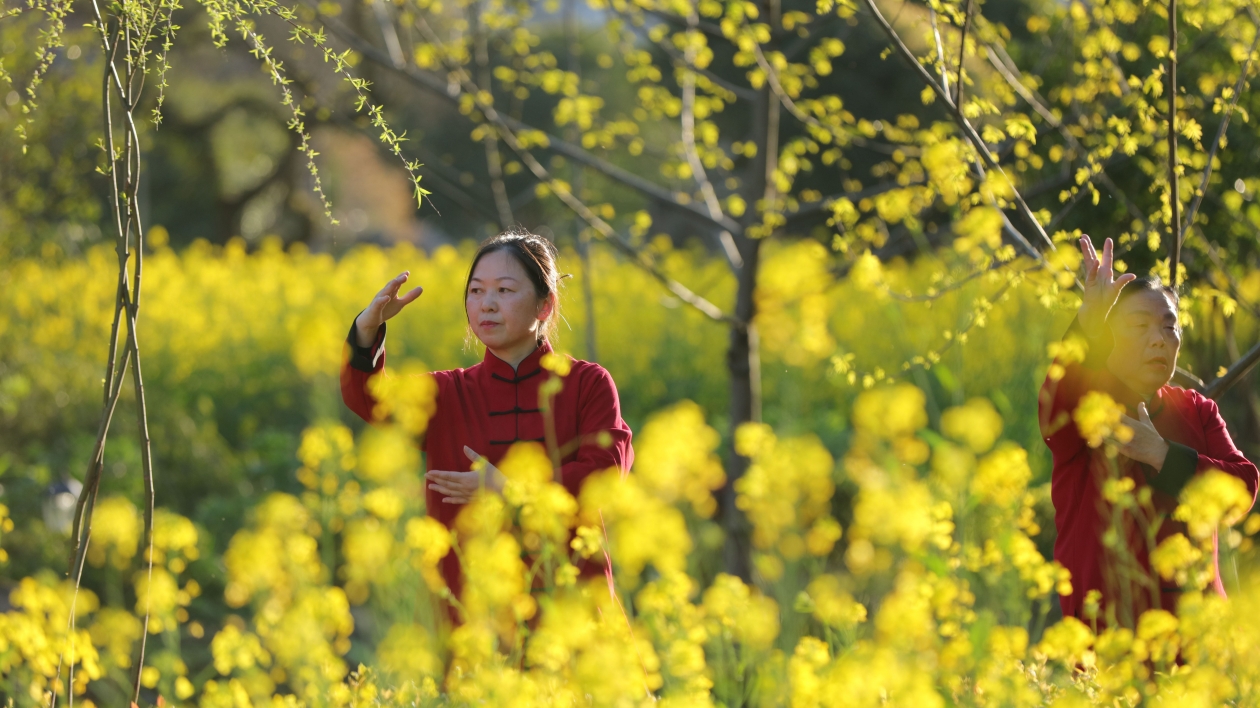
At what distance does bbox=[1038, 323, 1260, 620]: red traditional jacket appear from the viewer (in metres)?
2.37

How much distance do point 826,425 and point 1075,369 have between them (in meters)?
3.18

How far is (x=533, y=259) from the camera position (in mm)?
2582

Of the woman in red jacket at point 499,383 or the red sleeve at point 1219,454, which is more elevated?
the woman in red jacket at point 499,383

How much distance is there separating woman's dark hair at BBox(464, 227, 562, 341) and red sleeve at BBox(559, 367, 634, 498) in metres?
0.20

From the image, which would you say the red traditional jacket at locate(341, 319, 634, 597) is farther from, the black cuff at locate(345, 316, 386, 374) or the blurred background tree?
the blurred background tree

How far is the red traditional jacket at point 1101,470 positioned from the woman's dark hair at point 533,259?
1.08 m

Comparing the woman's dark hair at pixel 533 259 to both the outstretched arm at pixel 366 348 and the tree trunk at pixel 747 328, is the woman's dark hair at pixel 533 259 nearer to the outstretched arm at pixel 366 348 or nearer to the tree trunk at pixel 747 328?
the outstretched arm at pixel 366 348

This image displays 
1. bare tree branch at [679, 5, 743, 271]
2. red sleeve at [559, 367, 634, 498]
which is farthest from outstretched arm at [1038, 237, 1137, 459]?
bare tree branch at [679, 5, 743, 271]

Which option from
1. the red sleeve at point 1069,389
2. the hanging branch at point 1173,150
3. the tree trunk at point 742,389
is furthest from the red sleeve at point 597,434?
the tree trunk at point 742,389

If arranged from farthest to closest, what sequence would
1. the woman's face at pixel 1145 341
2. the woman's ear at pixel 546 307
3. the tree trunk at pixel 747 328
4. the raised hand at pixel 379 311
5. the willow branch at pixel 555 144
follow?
the tree trunk at pixel 747 328, the willow branch at pixel 555 144, the woman's ear at pixel 546 307, the raised hand at pixel 379 311, the woman's face at pixel 1145 341

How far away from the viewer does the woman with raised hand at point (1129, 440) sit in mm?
2283

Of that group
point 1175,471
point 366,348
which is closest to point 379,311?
point 366,348

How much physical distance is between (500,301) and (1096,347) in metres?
1.25

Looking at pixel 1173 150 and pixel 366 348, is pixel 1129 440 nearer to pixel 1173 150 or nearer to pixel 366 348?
pixel 1173 150
